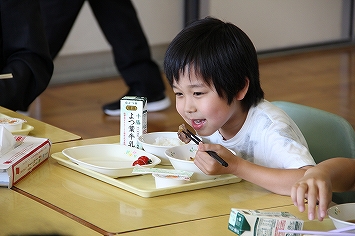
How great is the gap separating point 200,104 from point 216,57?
111mm

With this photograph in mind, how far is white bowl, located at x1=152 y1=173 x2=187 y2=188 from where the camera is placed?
1.31 m

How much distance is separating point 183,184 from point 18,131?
0.53m

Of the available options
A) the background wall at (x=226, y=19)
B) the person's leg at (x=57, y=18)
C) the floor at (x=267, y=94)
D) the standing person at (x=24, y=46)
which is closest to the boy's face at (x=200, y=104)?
the standing person at (x=24, y=46)

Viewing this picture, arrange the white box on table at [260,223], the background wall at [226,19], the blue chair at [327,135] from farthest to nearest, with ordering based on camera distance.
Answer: the background wall at [226,19], the blue chair at [327,135], the white box on table at [260,223]

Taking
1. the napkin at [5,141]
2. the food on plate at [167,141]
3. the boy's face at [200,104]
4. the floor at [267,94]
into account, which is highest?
the boy's face at [200,104]

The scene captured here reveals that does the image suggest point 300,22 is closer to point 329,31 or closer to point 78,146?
point 329,31

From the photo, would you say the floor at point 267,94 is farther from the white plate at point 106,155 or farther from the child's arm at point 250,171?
the child's arm at point 250,171

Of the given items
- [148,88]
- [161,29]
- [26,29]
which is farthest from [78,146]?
[161,29]

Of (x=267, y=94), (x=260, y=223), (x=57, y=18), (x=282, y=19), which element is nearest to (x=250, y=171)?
(x=260, y=223)

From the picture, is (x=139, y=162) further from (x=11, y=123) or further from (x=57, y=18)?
(x=57, y=18)

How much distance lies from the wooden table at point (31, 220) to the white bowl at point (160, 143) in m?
0.33

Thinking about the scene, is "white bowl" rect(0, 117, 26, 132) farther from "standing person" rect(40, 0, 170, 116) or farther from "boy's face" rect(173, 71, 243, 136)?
"standing person" rect(40, 0, 170, 116)

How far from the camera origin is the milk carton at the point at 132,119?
4.94 feet

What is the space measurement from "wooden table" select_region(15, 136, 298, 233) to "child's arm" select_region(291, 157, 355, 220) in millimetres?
87
